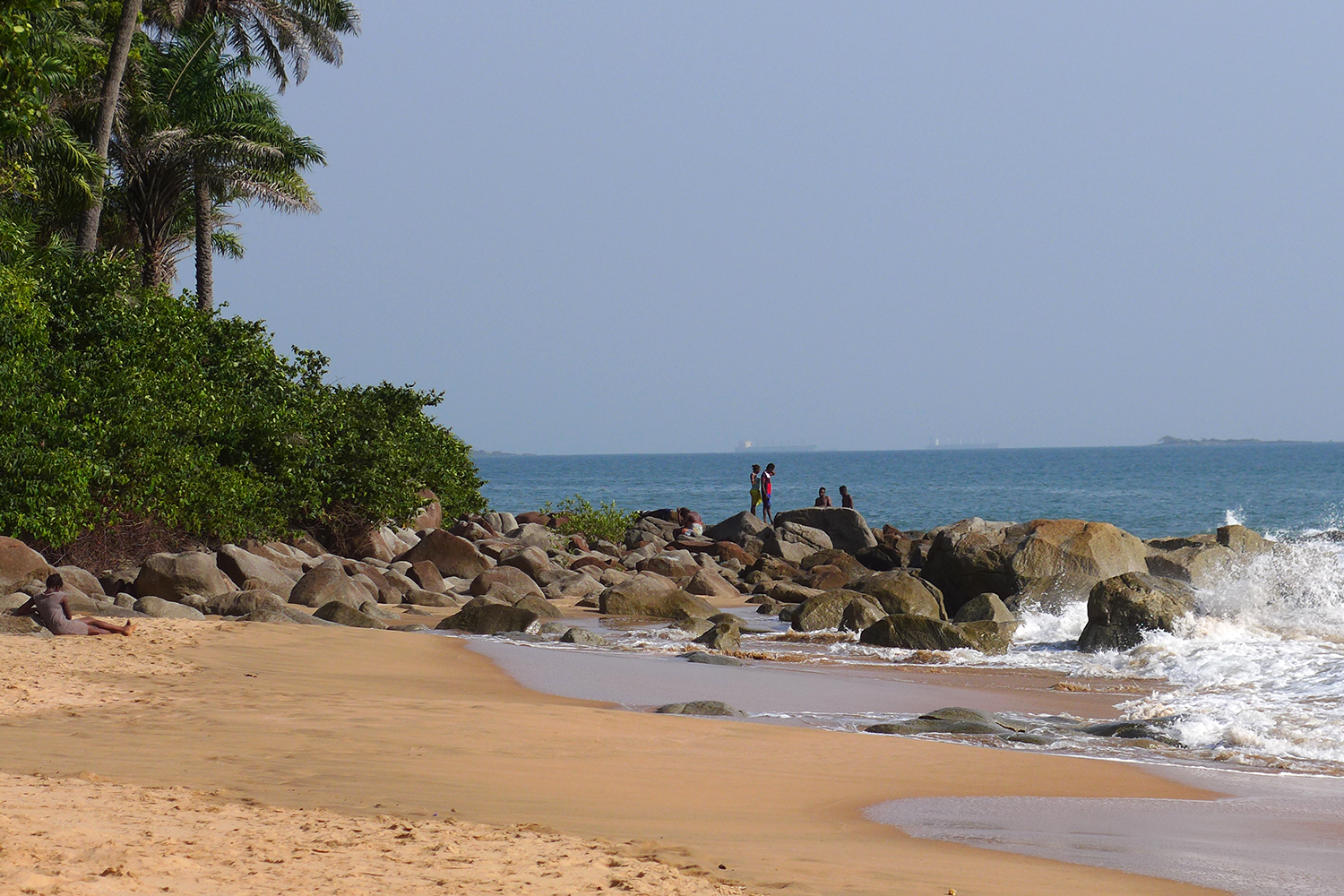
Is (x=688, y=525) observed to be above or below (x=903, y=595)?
below

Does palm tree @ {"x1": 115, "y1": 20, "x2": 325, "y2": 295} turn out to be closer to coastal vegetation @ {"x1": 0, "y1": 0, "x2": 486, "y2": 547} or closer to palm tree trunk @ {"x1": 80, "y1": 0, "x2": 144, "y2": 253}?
coastal vegetation @ {"x1": 0, "y1": 0, "x2": 486, "y2": 547}

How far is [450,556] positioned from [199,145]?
1127 centimetres

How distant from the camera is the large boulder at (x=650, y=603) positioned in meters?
18.0

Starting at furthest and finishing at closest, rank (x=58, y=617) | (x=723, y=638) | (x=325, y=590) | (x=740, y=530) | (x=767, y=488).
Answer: (x=767, y=488)
(x=740, y=530)
(x=325, y=590)
(x=723, y=638)
(x=58, y=617)

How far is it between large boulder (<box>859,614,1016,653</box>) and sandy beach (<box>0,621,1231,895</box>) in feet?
20.3

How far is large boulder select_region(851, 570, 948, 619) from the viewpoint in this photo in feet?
58.1

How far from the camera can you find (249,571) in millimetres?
17375

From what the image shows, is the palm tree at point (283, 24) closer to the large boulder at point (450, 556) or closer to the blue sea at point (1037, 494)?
the large boulder at point (450, 556)

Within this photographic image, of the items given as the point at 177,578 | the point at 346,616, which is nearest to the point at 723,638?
the point at 346,616

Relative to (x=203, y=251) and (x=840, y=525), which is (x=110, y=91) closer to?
(x=203, y=251)

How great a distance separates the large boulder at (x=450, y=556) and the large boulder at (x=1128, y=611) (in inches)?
435

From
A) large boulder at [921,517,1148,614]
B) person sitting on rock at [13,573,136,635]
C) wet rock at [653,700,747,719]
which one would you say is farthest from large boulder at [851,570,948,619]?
person sitting on rock at [13,573,136,635]

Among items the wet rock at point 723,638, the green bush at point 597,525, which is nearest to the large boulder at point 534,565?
the wet rock at point 723,638

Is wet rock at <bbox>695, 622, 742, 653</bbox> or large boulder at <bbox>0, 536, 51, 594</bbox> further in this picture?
wet rock at <bbox>695, 622, 742, 653</bbox>
